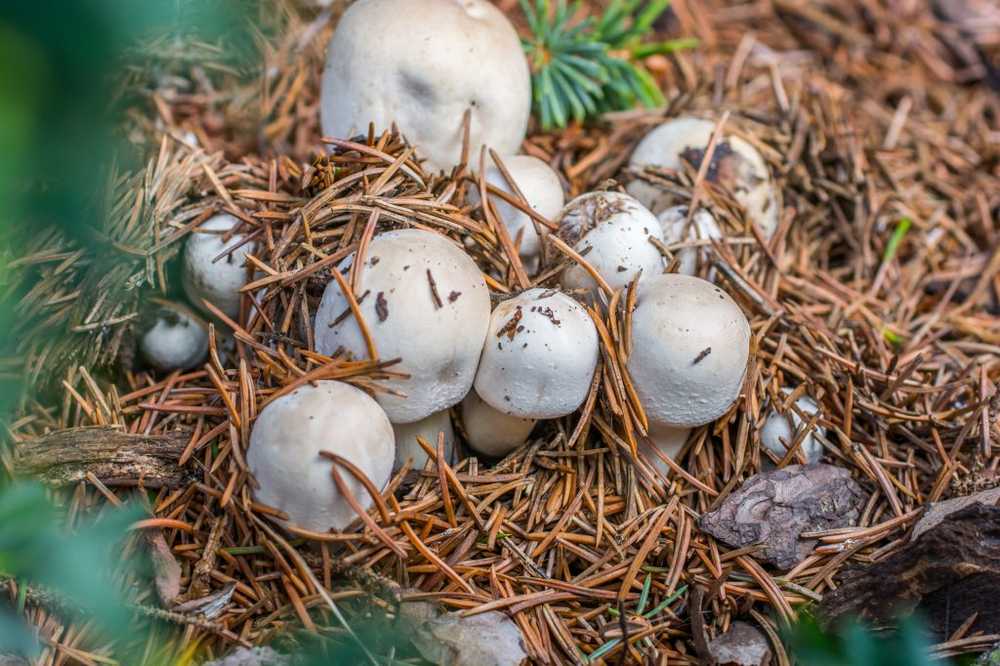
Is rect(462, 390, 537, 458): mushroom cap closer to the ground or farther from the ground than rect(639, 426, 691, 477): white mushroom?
farther from the ground

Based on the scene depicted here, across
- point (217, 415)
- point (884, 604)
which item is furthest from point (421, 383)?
point (884, 604)

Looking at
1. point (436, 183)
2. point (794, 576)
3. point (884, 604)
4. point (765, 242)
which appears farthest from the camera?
point (765, 242)

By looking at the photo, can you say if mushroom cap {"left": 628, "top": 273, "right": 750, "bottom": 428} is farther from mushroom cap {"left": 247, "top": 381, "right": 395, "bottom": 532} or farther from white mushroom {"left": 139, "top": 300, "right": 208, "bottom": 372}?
white mushroom {"left": 139, "top": 300, "right": 208, "bottom": 372}

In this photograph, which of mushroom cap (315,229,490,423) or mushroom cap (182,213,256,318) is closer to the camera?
mushroom cap (315,229,490,423)

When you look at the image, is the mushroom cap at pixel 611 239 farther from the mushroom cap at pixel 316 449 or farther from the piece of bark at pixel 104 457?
the piece of bark at pixel 104 457

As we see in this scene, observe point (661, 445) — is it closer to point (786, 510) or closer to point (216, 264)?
point (786, 510)

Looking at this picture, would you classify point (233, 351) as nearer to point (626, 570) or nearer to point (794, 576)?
point (626, 570)

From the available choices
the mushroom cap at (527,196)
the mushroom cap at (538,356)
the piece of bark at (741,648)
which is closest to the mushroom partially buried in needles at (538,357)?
the mushroom cap at (538,356)

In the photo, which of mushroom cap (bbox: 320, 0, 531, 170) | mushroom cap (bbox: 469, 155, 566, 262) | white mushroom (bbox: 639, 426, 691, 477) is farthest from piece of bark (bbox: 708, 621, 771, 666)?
mushroom cap (bbox: 320, 0, 531, 170)

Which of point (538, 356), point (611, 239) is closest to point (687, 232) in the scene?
point (611, 239)
